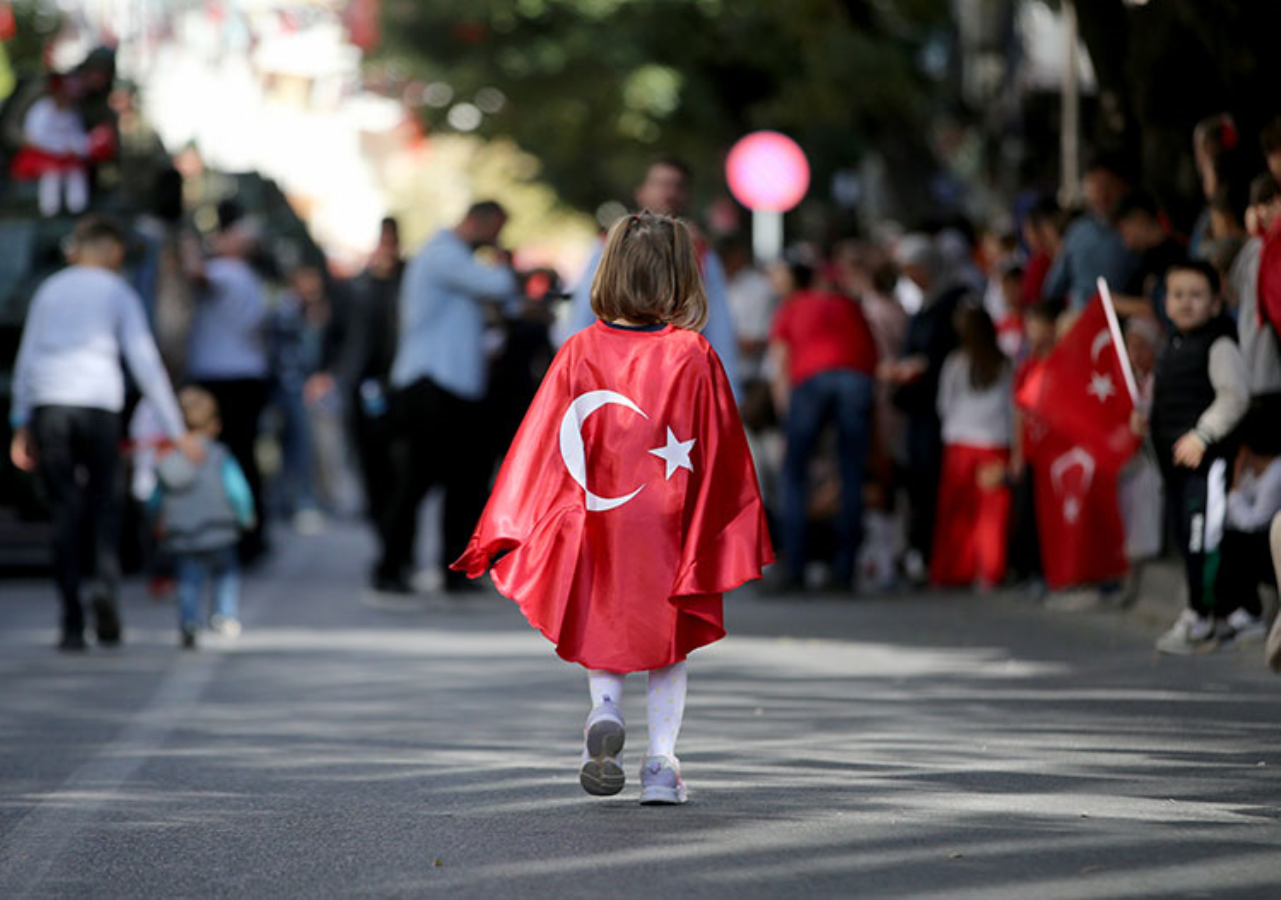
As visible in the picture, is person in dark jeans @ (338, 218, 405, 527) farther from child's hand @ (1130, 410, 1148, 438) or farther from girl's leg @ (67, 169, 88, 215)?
child's hand @ (1130, 410, 1148, 438)

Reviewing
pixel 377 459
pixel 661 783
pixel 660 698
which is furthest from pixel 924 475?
pixel 661 783

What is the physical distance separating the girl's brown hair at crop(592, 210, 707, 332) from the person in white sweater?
5520mm

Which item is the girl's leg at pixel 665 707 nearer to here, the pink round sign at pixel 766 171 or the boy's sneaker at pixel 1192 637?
the boy's sneaker at pixel 1192 637

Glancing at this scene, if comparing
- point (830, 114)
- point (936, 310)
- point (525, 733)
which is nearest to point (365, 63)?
point (830, 114)

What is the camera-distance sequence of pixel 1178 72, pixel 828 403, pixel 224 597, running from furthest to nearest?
pixel 828 403, pixel 1178 72, pixel 224 597

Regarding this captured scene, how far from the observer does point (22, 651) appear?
12680 mm

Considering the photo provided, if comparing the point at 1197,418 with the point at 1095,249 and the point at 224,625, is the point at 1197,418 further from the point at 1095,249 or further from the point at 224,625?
the point at 224,625

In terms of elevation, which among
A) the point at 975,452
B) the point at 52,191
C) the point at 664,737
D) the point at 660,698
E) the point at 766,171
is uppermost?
the point at 766,171

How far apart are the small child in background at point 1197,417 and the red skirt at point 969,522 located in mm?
4160

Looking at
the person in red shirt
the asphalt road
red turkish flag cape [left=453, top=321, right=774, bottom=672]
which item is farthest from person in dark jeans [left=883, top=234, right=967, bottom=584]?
red turkish flag cape [left=453, top=321, right=774, bottom=672]

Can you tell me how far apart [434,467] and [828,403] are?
7.65 ft

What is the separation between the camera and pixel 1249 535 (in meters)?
11.3

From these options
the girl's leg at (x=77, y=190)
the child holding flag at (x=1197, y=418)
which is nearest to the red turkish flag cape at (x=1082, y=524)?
the child holding flag at (x=1197, y=418)

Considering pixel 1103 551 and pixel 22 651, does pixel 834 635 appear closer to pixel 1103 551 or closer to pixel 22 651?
pixel 1103 551
